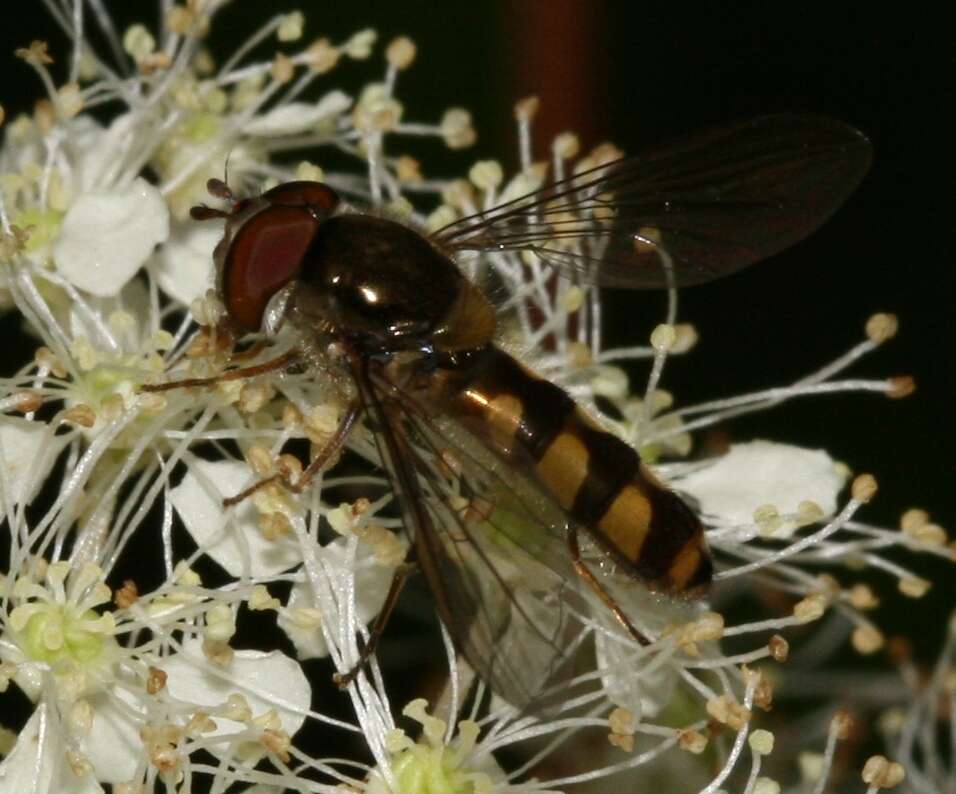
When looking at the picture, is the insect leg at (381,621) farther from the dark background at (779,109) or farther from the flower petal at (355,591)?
the dark background at (779,109)

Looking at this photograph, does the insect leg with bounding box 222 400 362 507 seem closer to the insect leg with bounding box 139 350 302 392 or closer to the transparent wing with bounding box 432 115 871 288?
the insect leg with bounding box 139 350 302 392

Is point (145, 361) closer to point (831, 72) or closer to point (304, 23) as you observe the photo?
point (304, 23)

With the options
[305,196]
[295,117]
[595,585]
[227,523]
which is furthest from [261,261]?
[295,117]

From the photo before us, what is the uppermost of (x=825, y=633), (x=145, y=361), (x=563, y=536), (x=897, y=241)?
(x=145, y=361)

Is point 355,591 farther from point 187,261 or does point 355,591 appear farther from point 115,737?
point 187,261

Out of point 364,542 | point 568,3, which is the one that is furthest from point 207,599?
point 568,3

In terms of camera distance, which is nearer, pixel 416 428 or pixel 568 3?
pixel 416 428
